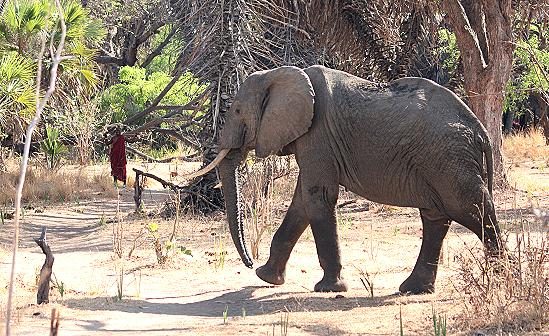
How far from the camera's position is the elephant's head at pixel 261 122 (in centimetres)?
797

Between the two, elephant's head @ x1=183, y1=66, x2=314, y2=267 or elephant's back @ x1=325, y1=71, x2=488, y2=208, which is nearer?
elephant's back @ x1=325, y1=71, x2=488, y2=208

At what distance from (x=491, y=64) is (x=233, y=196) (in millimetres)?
7764

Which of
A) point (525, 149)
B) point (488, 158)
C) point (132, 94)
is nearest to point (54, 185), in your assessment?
point (132, 94)

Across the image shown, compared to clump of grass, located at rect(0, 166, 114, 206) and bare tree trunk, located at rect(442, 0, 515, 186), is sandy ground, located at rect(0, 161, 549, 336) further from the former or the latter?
clump of grass, located at rect(0, 166, 114, 206)

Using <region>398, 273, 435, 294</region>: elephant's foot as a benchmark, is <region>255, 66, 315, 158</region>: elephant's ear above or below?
above

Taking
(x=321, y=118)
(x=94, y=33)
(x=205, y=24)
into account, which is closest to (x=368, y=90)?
(x=321, y=118)

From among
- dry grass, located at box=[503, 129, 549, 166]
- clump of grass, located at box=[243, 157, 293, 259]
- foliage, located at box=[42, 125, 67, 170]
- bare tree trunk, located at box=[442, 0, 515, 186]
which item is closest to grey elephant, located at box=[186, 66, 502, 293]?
clump of grass, located at box=[243, 157, 293, 259]

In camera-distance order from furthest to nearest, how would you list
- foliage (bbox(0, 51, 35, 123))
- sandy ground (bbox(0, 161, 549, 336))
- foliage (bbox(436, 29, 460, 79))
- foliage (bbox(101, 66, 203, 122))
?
foliage (bbox(101, 66, 203, 122)), foliage (bbox(436, 29, 460, 79)), foliage (bbox(0, 51, 35, 123)), sandy ground (bbox(0, 161, 549, 336))

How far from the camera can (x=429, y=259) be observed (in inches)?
308

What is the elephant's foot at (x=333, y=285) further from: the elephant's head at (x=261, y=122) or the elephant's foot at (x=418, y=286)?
the elephant's head at (x=261, y=122)

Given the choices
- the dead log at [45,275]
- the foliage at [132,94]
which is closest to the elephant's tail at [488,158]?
the dead log at [45,275]

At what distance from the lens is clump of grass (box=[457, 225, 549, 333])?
5922 millimetres

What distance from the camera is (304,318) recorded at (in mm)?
6871

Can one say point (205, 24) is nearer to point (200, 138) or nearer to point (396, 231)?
point (200, 138)
